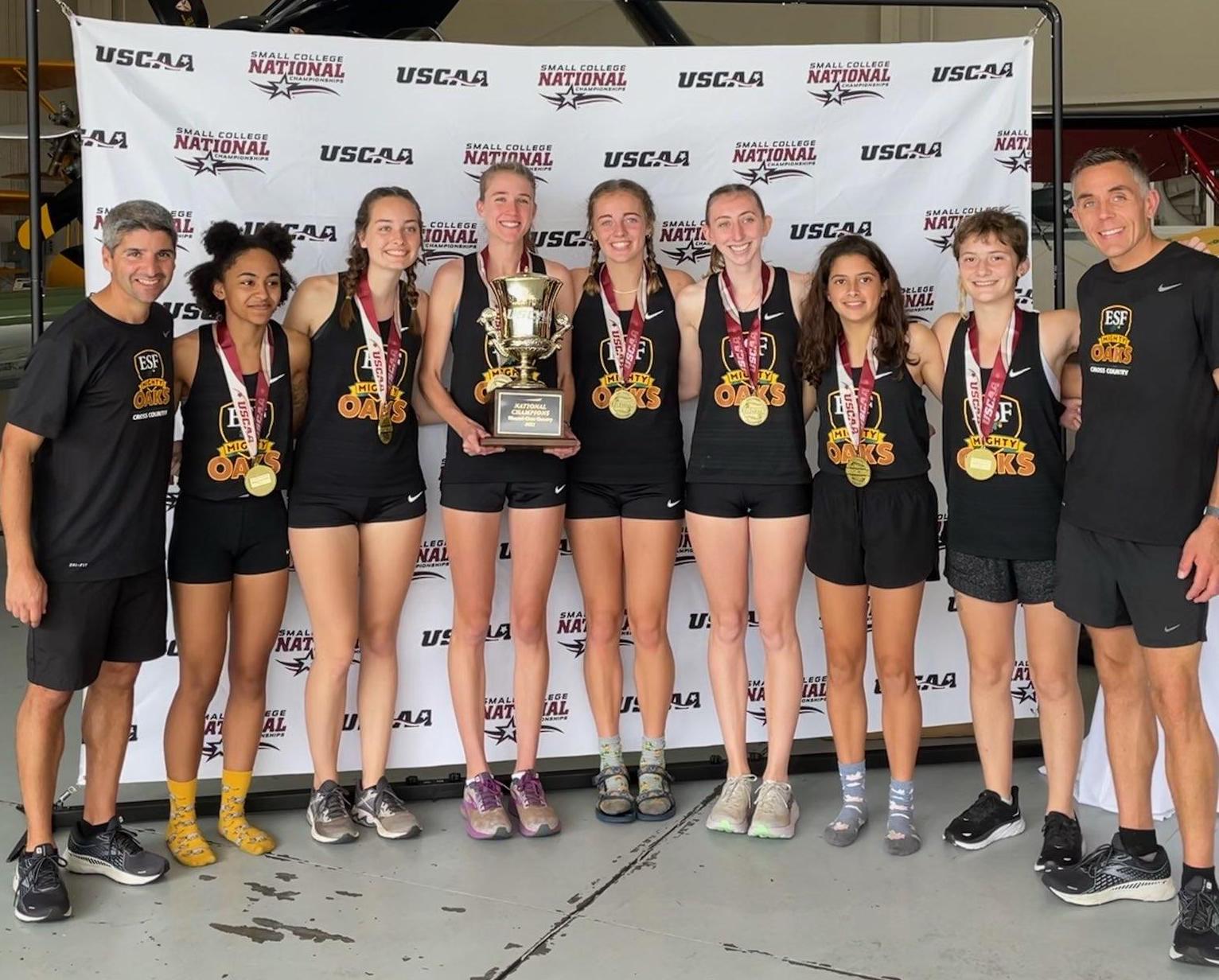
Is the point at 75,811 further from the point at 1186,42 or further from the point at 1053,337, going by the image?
the point at 1186,42

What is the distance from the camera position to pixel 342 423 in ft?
11.1

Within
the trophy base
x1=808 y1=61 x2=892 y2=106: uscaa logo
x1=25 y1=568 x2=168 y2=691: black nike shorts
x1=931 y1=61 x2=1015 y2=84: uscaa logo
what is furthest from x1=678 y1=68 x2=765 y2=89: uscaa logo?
x1=25 y1=568 x2=168 y2=691: black nike shorts

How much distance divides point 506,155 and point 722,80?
2.51 feet

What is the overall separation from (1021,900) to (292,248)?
2629mm

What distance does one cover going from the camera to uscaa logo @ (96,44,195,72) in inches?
139

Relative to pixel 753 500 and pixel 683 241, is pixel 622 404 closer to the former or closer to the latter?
pixel 753 500

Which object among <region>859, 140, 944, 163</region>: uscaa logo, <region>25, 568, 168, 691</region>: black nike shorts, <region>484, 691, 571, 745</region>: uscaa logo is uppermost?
<region>859, 140, 944, 163</region>: uscaa logo

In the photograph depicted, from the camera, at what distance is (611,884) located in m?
3.22

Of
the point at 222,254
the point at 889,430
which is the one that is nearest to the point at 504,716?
the point at 889,430

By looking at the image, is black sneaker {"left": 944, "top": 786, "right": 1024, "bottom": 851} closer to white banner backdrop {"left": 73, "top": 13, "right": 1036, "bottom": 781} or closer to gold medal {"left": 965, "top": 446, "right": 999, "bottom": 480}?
white banner backdrop {"left": 73, "top": 13, "right": 1036, "bottom": 781}

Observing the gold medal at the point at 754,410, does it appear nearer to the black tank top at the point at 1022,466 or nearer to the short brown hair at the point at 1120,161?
the black tank top at the point at 1022,466

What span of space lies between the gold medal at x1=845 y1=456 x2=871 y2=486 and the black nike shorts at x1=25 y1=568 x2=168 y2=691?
1.87 metres

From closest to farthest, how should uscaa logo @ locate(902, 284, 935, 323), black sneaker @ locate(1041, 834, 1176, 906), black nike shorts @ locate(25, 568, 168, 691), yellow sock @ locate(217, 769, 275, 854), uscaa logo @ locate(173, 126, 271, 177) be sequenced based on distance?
1. black nike shorts @ locate(25, 568, 168, 691)
2. black sneaker @ locate(1041, 834, 1176, 906)
3. yellow sock @ locate(217, 769, 275, 854)
4. uscaa logo @ locate(173, 126, 271, 177)
5. uscaa logo @ locate(902, 284, 935, 323)

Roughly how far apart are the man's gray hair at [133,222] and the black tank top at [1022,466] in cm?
210
